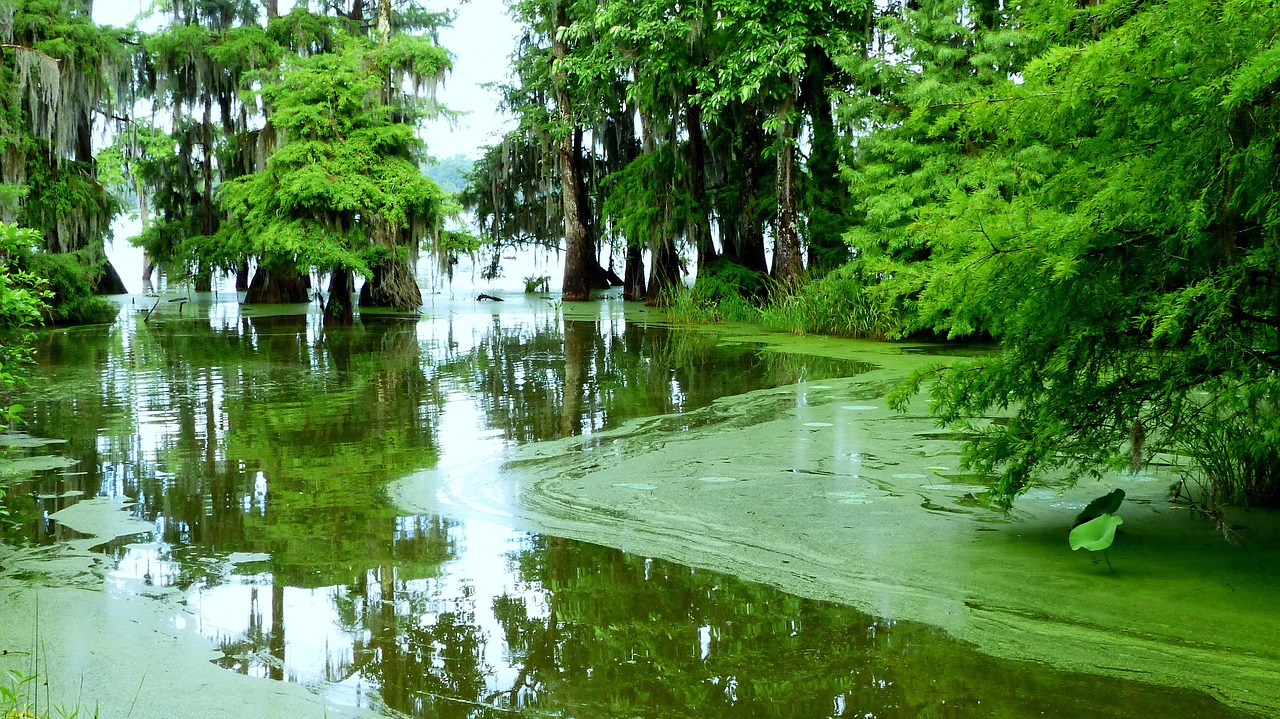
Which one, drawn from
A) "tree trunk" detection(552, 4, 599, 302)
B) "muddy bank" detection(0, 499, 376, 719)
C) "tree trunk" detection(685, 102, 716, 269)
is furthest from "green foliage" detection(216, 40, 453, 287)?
"muddy bank" detection(0, 499, 376, 719)

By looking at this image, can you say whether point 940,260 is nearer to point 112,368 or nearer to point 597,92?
point 112,368

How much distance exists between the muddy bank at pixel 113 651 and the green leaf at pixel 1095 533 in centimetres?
284

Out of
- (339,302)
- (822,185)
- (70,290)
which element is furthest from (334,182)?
(822,185)

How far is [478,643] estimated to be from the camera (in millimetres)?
3566

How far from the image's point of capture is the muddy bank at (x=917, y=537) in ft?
11.5

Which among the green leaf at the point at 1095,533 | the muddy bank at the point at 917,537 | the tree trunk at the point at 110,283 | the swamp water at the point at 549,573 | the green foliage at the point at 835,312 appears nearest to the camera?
the swamp water at the point at 549,573

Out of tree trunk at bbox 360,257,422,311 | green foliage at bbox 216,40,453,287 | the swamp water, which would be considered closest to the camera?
the swamp water

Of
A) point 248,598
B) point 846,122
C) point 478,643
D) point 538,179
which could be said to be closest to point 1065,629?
point 478,643

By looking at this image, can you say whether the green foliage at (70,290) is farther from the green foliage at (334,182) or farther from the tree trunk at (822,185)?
the tree trunk at (822,185)

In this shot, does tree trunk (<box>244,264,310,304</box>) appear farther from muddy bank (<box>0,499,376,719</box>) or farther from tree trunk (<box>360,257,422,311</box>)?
muddy bank (<box>0,499,376,719</box>)

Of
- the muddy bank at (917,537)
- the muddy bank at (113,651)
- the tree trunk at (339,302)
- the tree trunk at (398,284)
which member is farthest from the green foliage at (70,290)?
the muddy bank at (113,651)

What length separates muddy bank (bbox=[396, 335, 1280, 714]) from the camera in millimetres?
3514

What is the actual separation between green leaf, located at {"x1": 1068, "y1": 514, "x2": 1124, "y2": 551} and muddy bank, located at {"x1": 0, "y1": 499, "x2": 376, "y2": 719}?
2.84 m

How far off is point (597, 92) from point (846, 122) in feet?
28.7
